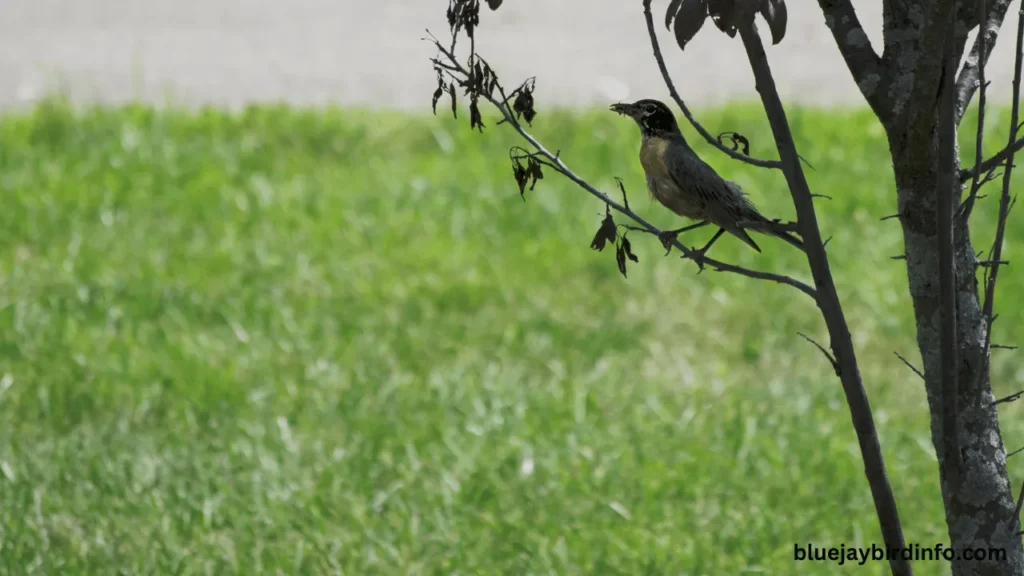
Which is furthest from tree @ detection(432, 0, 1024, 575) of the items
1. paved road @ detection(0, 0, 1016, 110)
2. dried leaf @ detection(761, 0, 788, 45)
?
paved road @ detection(0, 0, 1016, 110)

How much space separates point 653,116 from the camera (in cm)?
291

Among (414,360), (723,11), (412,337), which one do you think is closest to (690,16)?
(723,11)

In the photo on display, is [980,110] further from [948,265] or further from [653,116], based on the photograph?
[653,116]

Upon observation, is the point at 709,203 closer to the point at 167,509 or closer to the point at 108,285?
the point at 167,509

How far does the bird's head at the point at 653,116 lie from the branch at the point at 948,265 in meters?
0.70

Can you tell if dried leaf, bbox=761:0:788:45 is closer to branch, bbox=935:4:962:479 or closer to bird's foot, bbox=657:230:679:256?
branch, bbox=935:4:962:479

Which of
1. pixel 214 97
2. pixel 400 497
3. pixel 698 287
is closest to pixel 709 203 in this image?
pixel 400 497

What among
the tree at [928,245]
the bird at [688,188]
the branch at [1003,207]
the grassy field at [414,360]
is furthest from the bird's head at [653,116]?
the grassy field at [414,360]

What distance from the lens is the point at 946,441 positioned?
7.91 ft

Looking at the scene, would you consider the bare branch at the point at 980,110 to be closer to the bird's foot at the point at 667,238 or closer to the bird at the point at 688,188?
the bird at the point at 688,188

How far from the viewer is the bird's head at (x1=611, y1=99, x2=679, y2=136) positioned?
2.89 meters

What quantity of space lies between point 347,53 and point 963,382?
6854 millimetres

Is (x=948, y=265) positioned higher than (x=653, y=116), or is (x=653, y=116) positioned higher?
(x=653, y=116)

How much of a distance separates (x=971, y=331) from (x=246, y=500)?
2.51m
